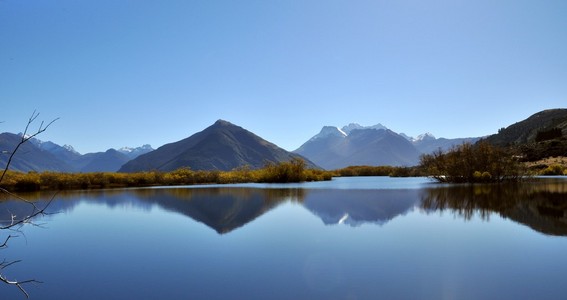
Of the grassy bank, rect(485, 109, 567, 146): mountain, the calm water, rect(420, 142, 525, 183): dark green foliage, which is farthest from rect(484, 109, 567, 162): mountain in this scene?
the calm water

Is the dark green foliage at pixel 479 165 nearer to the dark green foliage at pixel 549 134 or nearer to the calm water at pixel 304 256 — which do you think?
the calm water at pixel 304 256

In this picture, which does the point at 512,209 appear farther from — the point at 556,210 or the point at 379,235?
the point at 379,235

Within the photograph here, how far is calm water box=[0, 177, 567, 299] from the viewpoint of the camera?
23.6 ft

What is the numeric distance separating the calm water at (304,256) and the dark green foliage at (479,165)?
25.3 m

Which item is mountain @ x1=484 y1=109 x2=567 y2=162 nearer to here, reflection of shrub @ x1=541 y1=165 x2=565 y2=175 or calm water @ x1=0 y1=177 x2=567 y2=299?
reflection of shrub @ x1=541 y1=165 x2=565 y2=175

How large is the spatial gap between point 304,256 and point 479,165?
39767 mm

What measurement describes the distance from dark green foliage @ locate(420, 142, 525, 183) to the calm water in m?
25.3

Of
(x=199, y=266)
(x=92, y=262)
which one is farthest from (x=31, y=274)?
(x=199, y=266)

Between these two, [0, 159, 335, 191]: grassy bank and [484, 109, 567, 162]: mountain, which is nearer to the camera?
[0, 159, 335, 191]: grassy bank

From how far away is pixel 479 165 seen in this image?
4334 cm

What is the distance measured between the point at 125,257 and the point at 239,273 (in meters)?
4.15

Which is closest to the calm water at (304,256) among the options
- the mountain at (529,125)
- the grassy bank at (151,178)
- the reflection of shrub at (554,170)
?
the grassy bank at (151,178)

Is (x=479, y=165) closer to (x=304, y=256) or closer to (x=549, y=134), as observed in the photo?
(x=304, y=256)

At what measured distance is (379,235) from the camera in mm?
12727
